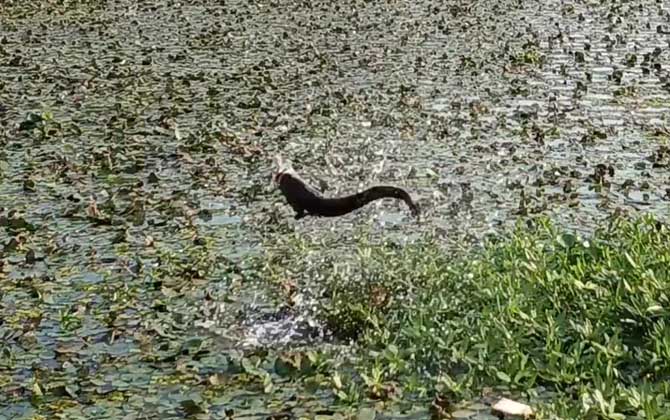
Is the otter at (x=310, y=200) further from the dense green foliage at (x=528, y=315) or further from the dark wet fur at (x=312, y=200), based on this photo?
the dense green foliage at (x=528, y=315)

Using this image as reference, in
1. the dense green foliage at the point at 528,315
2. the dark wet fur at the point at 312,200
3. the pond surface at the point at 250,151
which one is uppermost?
the dark wet fur at the point at 312,200

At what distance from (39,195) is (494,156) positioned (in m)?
2.69

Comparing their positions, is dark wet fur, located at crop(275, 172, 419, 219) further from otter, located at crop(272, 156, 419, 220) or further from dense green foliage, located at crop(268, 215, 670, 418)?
dense green foliage, located at crop(268, 215, 670, 418)

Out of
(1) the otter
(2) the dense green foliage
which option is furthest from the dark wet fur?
(2) the dense green foliage

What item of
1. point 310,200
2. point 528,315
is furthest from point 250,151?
point 528,315

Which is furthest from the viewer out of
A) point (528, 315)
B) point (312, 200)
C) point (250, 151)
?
point (250, 151)

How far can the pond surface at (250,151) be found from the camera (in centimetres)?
462

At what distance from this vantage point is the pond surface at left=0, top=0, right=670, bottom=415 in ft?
15.1

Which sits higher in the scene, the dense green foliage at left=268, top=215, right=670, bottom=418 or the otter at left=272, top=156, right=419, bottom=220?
the otter at left=272, top=156, right=419, bottom=220

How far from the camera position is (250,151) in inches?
277

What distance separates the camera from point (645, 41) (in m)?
10.4

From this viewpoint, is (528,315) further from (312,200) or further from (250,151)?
(250,151)

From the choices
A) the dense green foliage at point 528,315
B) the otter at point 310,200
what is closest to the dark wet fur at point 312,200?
the otter at point 310,200

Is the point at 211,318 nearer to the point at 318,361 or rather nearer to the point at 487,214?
the point at 318,361
